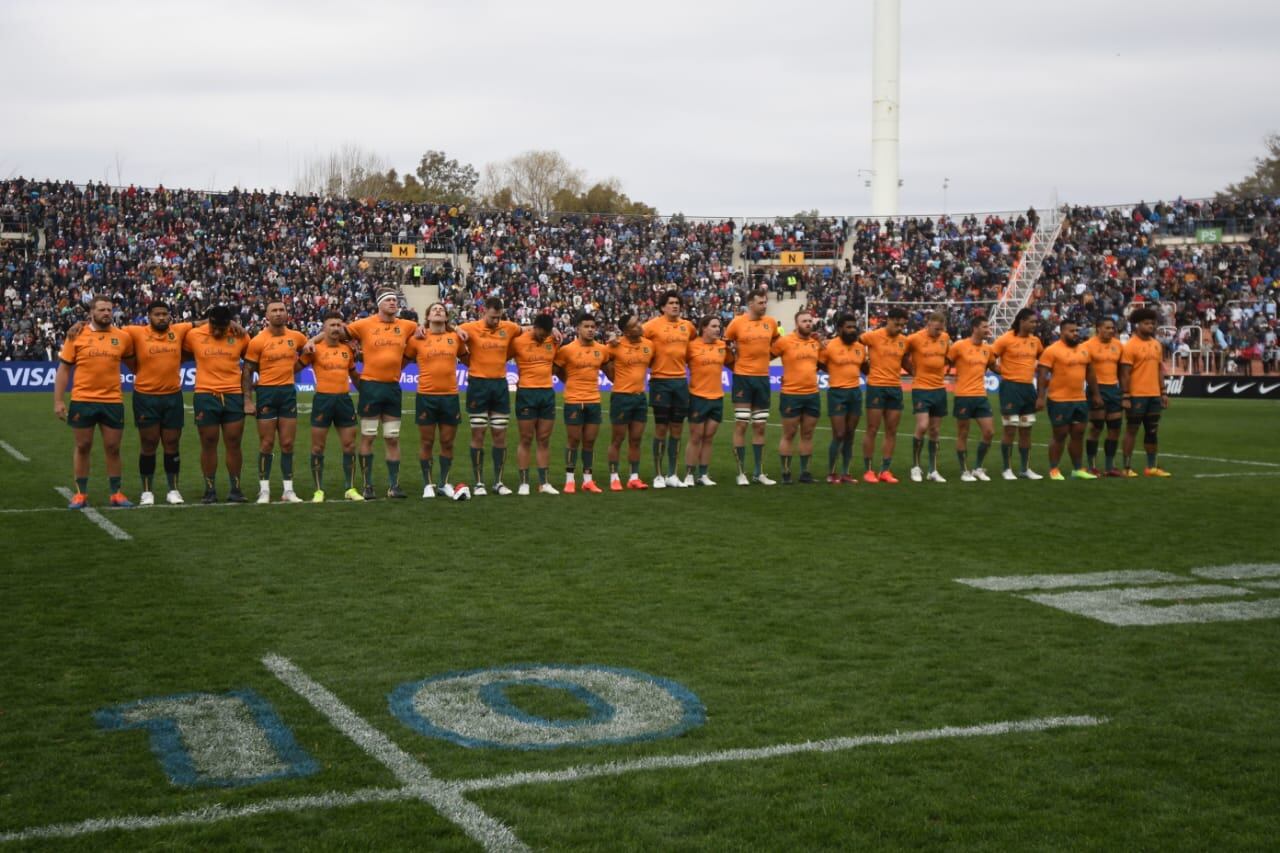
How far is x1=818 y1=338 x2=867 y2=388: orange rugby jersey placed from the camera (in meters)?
14.3

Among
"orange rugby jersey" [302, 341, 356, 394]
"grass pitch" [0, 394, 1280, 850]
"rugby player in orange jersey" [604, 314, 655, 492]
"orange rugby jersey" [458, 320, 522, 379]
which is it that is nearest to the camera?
"grass pitch" [0, 394, 1280, 850]

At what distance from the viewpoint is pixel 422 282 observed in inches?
1784

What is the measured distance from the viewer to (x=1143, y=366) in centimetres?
1534

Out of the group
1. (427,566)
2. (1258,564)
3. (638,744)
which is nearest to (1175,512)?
(1258,564)

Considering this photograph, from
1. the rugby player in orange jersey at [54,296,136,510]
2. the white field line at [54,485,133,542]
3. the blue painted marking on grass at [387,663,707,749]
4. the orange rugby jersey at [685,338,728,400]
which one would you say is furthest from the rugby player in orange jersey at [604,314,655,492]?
the blue painted marking on grass at [387,663,707,749]

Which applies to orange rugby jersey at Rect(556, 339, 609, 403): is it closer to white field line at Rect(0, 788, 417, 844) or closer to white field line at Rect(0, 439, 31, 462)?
white field line at Rect(0, 439, 31, 462)

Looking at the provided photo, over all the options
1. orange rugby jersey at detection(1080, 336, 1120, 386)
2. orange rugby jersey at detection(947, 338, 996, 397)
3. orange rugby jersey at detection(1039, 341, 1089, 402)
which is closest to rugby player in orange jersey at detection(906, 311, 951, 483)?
orange rugby jersey at detection(947, 338, 996, 397)

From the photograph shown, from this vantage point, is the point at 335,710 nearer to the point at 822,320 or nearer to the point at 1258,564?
the point at 1258,564

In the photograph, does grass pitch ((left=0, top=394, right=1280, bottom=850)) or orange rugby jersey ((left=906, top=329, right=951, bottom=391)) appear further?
orange rugby jersey ((left=906, top=329, right=951, bottom=391))

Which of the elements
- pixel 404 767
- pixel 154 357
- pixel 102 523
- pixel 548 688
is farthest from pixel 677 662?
pixel 154 357

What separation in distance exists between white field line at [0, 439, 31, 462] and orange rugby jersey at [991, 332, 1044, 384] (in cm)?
1236

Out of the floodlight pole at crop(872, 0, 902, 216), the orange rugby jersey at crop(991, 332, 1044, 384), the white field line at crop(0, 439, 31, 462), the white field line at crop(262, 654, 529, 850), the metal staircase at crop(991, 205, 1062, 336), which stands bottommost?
the white field line at crop(262, 654, 529, 850)

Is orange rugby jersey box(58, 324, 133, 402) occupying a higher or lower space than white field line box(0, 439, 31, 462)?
higher

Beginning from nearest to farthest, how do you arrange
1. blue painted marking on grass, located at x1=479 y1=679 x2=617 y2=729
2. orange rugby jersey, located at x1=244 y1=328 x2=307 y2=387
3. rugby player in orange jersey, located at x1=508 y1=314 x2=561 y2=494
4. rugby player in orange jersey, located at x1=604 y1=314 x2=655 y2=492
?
blue painted marking on grass, located at x1=479 y1=679 x2=617 y2=729, orange rugby jersey, located at x1=244 y1=328 x2=307 y2=387, rugby player in orange jersey, located at x1=508 y1=314 x2=561 y2=494, rugby player in orange jersey, located at x1=604 y1=314 x2=655 y2=492
